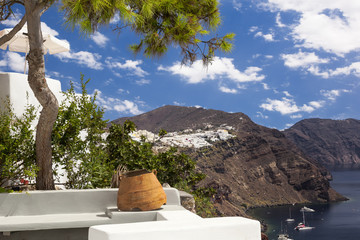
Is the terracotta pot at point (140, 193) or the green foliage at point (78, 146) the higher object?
the green foliage at point (78, 146)

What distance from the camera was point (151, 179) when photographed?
3729 mm

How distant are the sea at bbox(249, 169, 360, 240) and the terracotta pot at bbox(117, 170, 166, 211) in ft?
211

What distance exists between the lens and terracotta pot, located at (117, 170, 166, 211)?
3.60m

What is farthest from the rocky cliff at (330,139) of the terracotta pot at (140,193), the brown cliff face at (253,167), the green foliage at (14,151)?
the terracotta pot at (140,193)

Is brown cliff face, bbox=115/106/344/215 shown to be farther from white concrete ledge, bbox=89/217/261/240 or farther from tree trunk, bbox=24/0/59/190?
white concrete ledge, bbox=89/217/261/240

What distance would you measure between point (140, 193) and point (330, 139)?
593 feet

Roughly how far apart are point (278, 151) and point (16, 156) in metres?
112

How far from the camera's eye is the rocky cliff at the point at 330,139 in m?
168

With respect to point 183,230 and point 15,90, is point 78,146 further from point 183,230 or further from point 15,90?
point 183,230

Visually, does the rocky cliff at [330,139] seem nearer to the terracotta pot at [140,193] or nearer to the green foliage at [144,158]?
the green foliage at [144,158]

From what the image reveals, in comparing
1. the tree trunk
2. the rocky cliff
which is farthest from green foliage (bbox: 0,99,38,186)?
the rocky cliff

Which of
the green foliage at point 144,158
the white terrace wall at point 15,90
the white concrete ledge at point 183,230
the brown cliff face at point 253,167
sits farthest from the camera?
the brown cliff face at point 253,167

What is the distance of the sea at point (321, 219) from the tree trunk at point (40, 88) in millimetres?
64644

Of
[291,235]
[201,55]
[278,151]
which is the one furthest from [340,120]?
[201,55]
